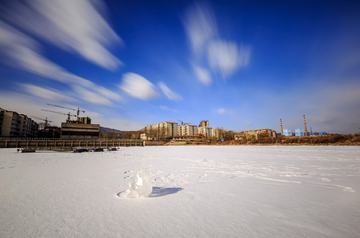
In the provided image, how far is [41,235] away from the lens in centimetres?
210

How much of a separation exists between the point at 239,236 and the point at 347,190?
421cm

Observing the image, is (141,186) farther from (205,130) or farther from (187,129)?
(205,130)

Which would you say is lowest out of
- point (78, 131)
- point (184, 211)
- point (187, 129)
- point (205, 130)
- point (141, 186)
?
point (184, 211)

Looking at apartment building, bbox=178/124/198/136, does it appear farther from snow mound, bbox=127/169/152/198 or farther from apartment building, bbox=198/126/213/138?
snow mound, bbox=127/169/152/198

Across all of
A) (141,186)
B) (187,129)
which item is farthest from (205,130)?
(141,186)

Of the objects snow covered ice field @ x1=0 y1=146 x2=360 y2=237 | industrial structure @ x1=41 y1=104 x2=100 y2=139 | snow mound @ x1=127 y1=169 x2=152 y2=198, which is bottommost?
snow covered ice field @ x1=0 y1=146 x2=360 y2=237

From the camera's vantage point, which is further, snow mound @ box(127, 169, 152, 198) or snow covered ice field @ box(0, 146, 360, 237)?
snow mound @ box(127, 169, 152, 198)

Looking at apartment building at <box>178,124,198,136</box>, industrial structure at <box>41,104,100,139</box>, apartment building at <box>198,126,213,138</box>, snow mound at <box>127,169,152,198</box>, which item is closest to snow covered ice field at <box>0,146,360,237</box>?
snow mound at <box>127,169,152,198</box>

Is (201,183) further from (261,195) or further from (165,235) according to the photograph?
(165,235)

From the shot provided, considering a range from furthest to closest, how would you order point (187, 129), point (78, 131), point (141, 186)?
point (187, 129)
point (78, 131)
point (141, 186)

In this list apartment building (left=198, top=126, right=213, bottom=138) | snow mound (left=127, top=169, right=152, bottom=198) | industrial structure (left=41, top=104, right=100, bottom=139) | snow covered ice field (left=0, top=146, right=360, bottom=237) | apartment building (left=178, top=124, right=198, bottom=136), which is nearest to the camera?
snow covered ice field (left=0, top=146, right=360, bottom=237)

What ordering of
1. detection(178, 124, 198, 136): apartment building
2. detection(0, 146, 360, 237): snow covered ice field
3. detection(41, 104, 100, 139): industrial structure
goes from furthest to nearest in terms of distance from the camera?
1. detection(178, 124, 198, 136): apartment building
2. detection(41, 104, 100, 139): industrial structure
3. detection(0, 146, 360, 237): snow covered ice field

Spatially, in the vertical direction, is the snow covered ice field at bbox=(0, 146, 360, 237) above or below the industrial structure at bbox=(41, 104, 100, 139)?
below

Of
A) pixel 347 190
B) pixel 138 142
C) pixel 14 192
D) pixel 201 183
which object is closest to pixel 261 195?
pixel 201 183
